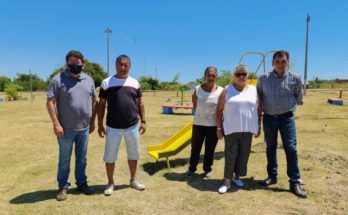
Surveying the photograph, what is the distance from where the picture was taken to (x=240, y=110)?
4273mm

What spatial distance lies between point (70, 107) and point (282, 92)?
2.83 m

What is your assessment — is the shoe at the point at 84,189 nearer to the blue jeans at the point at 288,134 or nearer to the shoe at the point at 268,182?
the shoe at the point at 268,182

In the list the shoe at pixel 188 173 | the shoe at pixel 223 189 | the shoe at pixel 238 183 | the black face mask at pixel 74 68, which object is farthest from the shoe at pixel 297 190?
the black face mask at pixel 74 68

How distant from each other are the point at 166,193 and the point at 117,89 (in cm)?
163

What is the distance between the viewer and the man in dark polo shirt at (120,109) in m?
4.11

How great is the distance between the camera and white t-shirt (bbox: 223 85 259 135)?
4.27 m

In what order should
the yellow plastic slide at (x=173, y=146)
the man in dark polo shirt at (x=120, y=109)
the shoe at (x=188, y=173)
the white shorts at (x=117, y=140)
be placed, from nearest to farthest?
the man in dark polo shirt at (x=120, y=109)
the white shorts at (x=117, y=140)
the shoe at (x=188, y=173)
the yellow plastic slide at (x=173, y=146)

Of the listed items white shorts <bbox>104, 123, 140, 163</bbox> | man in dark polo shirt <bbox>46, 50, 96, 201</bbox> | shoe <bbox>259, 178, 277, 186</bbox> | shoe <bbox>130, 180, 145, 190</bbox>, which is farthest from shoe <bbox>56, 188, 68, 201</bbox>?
shoe <bbox>259, 178, 277, 186</bbox>

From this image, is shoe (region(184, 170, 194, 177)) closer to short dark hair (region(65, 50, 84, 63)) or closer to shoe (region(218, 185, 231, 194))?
shoe (region(218, 185, 231, 194))

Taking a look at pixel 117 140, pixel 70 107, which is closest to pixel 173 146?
pixel 117 140

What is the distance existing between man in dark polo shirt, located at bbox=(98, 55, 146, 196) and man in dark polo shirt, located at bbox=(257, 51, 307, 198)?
1.81 meters

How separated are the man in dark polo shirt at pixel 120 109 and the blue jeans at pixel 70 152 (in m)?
0.30

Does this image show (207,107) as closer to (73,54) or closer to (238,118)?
(238,118)

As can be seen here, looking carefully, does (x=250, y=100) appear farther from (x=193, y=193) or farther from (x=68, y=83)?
(x=68, y=83)
